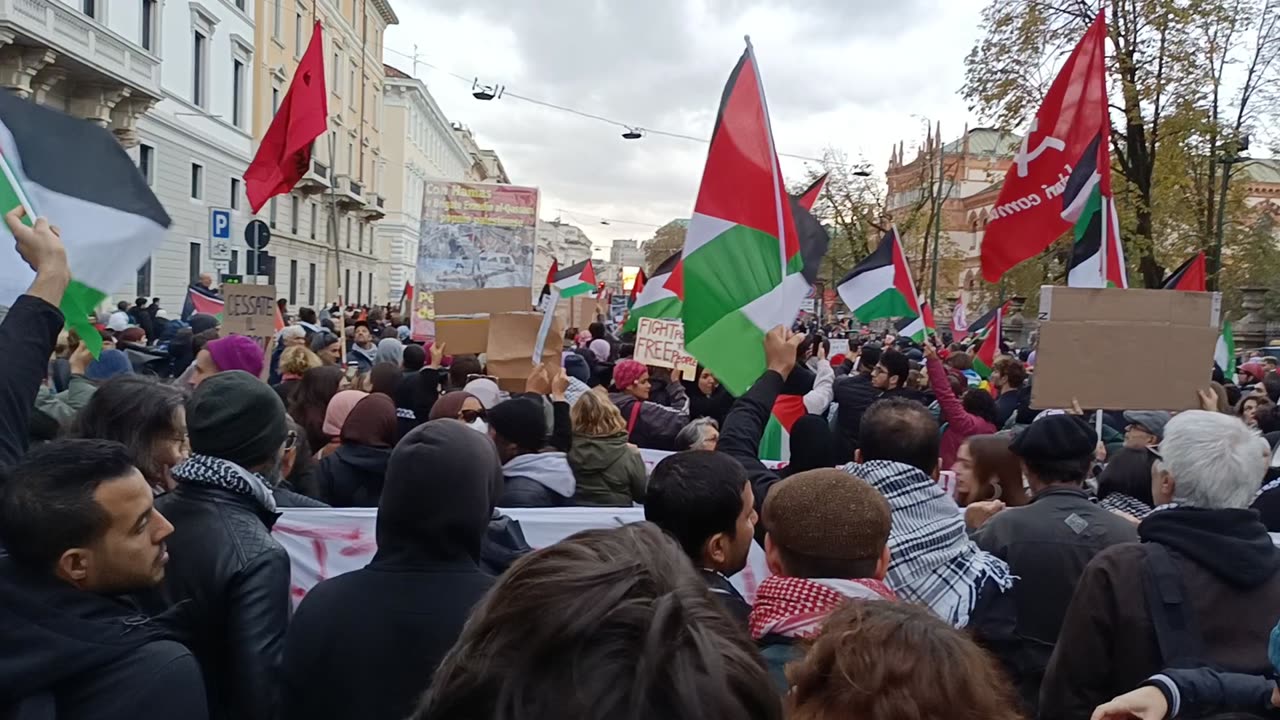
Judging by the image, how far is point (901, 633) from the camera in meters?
1.65

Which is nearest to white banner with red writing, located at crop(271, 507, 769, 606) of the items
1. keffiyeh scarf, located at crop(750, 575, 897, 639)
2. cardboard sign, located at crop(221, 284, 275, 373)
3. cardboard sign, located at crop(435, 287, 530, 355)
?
keffiyeh scarf, located at crop(750, 575, 897, 639)

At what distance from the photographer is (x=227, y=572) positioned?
2.57m

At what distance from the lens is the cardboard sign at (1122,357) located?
5316 mm

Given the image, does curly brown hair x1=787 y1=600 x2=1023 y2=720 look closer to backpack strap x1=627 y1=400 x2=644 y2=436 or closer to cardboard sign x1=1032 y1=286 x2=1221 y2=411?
cardboard sign x1=1032 y1=286 x2=1221 y2=411

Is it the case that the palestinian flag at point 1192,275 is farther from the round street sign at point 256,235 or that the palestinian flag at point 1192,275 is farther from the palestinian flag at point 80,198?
the round street sign at point 256,235

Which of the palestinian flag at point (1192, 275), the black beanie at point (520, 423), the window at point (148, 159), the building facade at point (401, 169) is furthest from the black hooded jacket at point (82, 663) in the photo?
the building facade at point (401, 169)

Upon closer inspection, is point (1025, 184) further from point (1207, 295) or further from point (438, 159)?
point (438, 159)

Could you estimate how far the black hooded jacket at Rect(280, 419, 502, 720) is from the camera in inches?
91.9

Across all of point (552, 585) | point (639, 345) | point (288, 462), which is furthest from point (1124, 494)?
point (639, 345)

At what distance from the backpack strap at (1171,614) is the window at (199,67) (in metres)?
36.8

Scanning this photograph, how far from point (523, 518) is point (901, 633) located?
9.65 ft

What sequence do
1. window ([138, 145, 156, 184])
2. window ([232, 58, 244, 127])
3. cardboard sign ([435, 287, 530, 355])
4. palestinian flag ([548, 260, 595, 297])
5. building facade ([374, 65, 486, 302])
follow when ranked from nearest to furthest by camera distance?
cardboard sign ([435, 287, 530, 355]) < palestinian flag ([548, 260, 595, 297]) < window ([138, 145, 156, 184]) < window ([232, 58, 244, 127]) < building facade ([374, 65, 486, 302])

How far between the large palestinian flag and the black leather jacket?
5.39 m

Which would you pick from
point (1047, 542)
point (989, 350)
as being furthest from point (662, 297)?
point (1047, 542)
